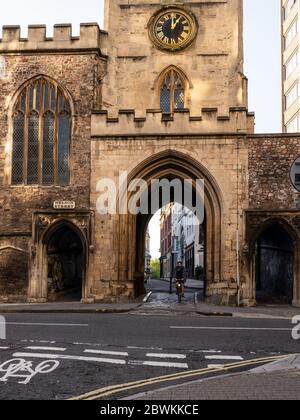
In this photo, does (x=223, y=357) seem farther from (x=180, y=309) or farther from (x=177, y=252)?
(x=177, y=252)

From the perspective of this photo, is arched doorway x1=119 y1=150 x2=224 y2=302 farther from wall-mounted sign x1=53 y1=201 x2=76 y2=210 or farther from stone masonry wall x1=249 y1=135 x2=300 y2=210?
wall-mounted sign x1=53 y1=201 x2=76 y2=210

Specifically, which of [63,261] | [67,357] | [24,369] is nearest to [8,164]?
[63,261]

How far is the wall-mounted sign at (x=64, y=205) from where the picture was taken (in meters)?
21.3

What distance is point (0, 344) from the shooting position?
9625mm

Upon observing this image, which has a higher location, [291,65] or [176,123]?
[291,65]

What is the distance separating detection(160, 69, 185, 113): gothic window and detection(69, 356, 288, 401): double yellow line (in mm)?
17810

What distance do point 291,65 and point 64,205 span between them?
44.3m

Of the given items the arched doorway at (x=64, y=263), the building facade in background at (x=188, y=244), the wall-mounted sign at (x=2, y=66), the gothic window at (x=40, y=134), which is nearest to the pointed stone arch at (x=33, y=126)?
the gothic window at (x=40, y=134)

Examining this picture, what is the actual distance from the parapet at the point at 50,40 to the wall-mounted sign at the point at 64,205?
6846 millimetres

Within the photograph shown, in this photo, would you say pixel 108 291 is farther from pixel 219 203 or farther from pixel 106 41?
pixel 106 41

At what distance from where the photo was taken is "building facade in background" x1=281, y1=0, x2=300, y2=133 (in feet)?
180

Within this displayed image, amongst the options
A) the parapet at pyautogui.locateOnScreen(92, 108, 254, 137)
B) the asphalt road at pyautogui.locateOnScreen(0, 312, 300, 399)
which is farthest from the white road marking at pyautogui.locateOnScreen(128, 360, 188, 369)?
the parapet at pyautogui.locateOnScreen(92, 108, 254, 137)

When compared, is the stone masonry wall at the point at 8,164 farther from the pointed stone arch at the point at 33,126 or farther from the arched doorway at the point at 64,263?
Result: the arched doorway at the point at 64,263

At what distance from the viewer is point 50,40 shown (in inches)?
896
